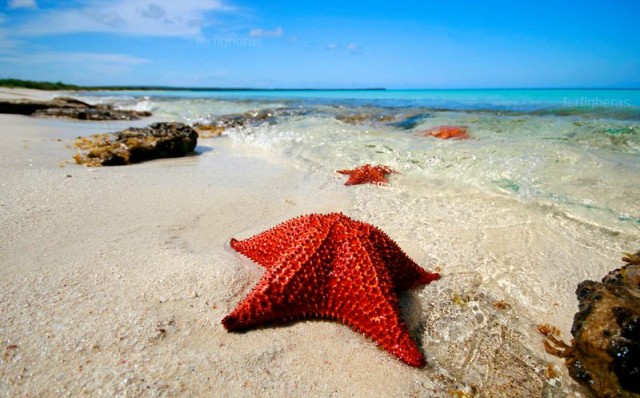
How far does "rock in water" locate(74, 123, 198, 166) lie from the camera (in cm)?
716

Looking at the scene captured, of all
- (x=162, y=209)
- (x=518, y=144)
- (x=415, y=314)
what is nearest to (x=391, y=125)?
(x=518, y=144)

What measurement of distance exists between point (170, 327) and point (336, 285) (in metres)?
1.22

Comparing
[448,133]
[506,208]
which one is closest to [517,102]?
[448,133]

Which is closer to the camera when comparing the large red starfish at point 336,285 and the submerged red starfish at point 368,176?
the large red starfish at point 336,285

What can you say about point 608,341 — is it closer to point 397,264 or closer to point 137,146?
point 397,264

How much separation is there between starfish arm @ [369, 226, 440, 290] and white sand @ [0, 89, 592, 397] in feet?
0.42

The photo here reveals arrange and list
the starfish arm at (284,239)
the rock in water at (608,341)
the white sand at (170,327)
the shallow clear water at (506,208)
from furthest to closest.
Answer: the shallow clear water at (506,208)
the starfish arm at (284,239)
the white sand at (170,327)
the rock in water at (608,341)

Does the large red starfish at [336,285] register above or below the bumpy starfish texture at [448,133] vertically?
below

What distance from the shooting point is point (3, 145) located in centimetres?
764

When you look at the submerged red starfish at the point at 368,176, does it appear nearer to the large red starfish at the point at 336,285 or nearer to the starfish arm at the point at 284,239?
the starfish arm at the point at 284,239

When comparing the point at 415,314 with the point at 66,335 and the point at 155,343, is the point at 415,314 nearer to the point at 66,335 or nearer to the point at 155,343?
the point at 155,343

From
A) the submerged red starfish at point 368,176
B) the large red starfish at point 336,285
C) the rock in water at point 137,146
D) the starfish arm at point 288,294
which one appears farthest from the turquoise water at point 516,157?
the starfish arm at point 288,294

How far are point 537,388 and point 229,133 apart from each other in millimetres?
12831

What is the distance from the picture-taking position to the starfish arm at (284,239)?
9.61ft
